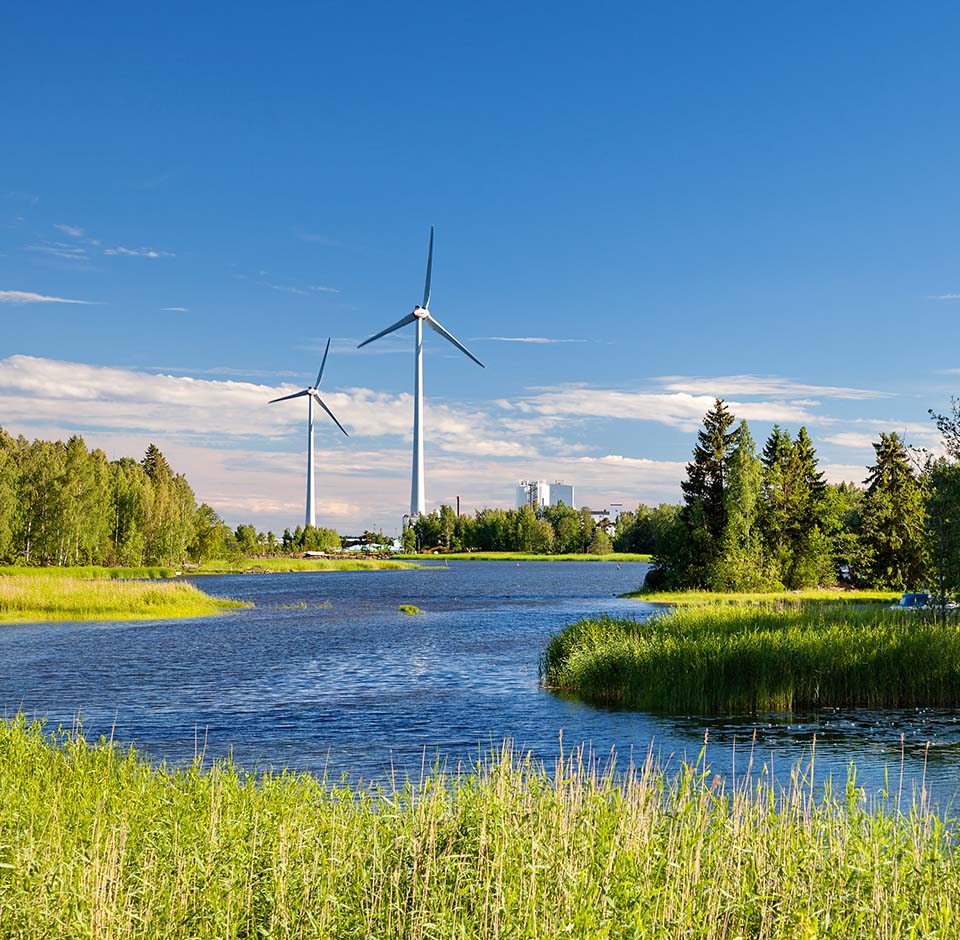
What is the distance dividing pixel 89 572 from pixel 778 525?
76.5 metres

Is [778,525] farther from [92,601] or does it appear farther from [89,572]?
[89,572]

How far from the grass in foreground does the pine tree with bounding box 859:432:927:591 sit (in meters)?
54.0

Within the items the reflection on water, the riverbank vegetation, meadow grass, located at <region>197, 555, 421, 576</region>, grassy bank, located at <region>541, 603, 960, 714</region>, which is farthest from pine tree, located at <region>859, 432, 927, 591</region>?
meadow grass, located at <region>197, 555, 421, 576</region>

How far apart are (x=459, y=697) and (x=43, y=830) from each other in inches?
911

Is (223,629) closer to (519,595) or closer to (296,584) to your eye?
(519,595)

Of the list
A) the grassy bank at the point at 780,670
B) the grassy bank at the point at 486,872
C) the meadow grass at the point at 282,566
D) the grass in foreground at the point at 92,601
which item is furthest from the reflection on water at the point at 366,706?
the meadow grass at the point at 282,566

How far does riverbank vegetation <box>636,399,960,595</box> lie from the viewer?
81.3 metres

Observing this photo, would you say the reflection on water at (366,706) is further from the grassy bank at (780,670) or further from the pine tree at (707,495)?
the pine tree at (707,495)

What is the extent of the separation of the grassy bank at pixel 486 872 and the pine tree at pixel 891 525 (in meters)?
72.7

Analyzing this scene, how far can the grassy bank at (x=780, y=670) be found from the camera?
1186 inches

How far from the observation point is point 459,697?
112 ft

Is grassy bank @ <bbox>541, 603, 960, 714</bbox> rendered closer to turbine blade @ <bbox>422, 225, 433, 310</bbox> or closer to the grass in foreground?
the grass in foreground

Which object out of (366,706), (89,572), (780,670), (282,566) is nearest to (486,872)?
(780,670)

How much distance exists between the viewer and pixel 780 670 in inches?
1205
